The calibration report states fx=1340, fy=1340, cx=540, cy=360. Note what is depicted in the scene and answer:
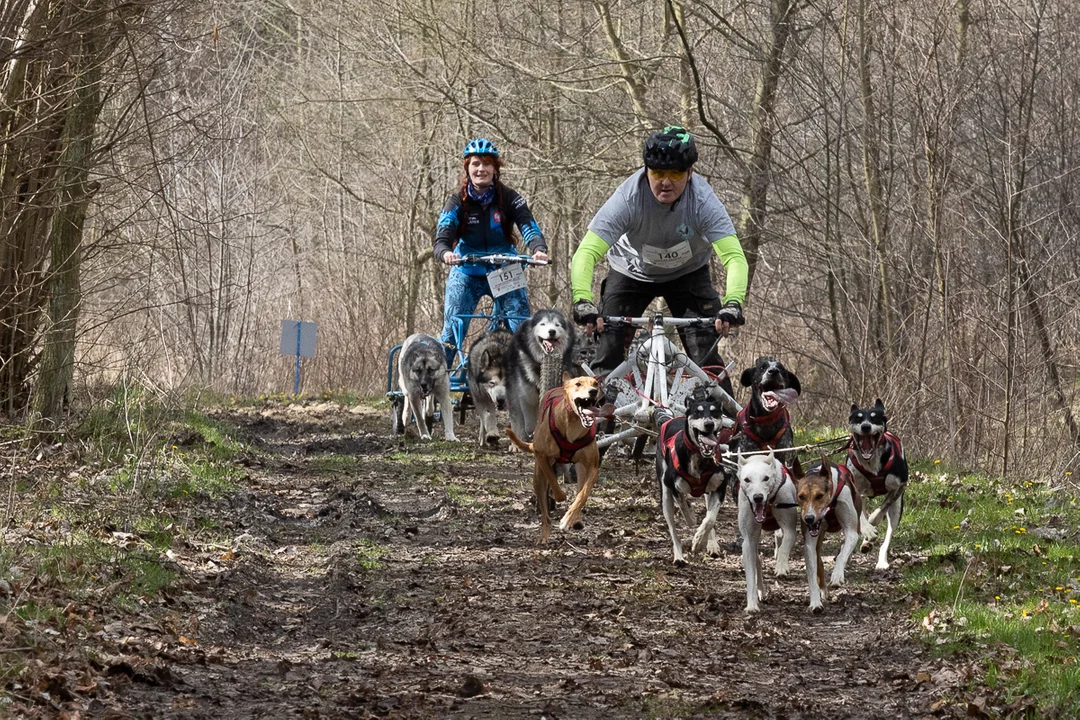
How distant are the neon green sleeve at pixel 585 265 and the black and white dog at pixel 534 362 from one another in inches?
82.2

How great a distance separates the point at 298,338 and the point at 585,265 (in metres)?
12.7

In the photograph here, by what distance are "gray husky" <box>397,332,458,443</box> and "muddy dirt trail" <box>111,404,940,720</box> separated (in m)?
3.20

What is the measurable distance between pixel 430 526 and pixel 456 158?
13377 millimetres

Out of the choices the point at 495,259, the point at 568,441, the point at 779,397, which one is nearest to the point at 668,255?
the point at 568,441

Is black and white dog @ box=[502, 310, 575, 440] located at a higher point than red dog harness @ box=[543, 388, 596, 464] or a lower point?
higher

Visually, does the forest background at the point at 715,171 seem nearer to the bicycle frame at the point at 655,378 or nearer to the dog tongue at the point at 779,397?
the bicycle frame at the point at 655,378

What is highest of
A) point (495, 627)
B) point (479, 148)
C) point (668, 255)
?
point (479, 148)

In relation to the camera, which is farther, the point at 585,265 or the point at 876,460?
the point at 585,265

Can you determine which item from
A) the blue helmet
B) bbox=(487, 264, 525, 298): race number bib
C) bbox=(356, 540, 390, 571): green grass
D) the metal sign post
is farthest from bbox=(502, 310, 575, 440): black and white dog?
the metal sign post

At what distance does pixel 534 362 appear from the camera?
10.6m

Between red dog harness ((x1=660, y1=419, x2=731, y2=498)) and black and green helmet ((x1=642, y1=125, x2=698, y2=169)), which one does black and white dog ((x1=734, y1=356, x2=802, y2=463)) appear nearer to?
red dog harness ((x1=660, y1=419, x2=731, y2=498))

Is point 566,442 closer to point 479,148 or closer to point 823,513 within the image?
point 823,513

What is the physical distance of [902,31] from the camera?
12.4 meters

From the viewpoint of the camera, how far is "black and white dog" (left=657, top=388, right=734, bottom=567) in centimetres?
696
